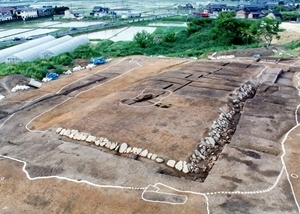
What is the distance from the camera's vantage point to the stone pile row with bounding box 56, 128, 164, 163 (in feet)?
46.5

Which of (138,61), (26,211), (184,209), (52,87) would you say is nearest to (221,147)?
(184,209)

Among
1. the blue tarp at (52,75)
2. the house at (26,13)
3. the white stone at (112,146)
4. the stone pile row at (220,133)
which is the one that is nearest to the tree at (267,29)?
the stone pile row at (220,133)

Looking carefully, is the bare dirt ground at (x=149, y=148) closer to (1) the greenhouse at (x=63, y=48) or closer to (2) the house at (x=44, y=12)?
(1) the greenhouse at (x=63, y=48)

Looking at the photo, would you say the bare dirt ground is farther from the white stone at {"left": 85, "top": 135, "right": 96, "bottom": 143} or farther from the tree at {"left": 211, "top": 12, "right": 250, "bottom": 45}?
the tree at {"left": 211, "top": 12, "right": 250, "bottom": 45}

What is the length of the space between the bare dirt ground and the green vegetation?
15358 millimetres

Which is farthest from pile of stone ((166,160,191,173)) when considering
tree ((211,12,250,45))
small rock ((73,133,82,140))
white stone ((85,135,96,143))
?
tree ((211,12,250,45))

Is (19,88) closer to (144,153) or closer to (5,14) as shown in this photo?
(144,153)

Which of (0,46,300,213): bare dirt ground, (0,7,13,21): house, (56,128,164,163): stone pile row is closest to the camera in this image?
(0,46,300,213): bare dirt ground

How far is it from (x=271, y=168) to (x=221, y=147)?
122 inches

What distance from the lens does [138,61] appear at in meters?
35.2

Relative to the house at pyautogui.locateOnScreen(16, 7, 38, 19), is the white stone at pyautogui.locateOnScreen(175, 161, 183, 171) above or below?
below

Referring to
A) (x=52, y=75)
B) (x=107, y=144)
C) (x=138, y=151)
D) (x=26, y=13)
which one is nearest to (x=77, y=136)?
(x=107, y=144)

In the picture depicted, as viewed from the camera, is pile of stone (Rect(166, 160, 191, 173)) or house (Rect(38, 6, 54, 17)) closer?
pile of stone (Rect(166, 160, 191, 173))

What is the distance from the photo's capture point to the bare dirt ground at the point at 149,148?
11070 millimetres
